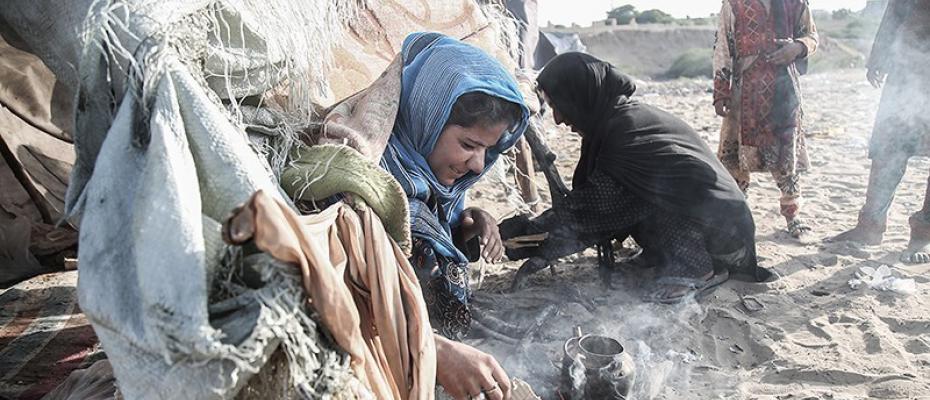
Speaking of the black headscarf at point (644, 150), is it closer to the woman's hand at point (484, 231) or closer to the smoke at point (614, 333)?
the smoke at point (614, 333)

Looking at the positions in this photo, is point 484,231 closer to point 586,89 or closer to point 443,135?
point 443,135

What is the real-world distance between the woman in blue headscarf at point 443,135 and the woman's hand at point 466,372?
0.53 metres

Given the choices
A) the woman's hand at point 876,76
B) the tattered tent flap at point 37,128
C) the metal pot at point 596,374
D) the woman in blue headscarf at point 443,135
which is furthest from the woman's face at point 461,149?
the woman's hand at point 876,76

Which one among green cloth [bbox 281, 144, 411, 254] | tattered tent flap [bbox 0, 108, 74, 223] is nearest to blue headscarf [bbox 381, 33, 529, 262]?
green cloth [bbox 281, 144, 411, 254]

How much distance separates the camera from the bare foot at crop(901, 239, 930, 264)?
4.57 meters

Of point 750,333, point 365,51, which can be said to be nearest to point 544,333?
point 750,333

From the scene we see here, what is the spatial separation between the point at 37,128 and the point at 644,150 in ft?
11.2

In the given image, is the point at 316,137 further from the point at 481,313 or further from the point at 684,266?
the point at 684,266

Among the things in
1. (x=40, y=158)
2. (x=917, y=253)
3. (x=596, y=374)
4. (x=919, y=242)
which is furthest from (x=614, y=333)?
(x=40, y=158)

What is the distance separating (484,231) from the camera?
3.04 m

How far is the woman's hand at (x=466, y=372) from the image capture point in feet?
6.24

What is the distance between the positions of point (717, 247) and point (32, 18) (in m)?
3.71

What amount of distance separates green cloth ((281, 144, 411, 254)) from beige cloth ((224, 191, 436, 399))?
0.07 meters

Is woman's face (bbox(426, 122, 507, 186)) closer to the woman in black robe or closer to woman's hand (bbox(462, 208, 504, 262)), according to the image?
woman's hand (bbox(462, 208, 504, 262))
